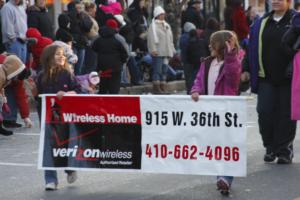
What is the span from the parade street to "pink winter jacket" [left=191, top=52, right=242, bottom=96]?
0.99m

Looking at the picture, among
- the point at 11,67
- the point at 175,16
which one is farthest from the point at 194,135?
the point at 175,16

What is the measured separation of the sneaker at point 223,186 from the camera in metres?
9.01

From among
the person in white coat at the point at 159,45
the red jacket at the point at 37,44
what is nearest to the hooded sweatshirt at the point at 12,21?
the red jacket at the point at 37,44

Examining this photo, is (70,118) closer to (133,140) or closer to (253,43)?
(133,140)

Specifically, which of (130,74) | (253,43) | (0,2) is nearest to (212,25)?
(130,74)

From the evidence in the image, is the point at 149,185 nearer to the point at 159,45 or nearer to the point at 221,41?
the point at 221,41

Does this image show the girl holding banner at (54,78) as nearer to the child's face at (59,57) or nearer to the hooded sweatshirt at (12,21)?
the child's face at (59,57)

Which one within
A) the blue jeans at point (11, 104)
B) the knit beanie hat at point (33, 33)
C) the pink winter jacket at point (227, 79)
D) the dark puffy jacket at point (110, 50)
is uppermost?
the pink winter jacket at point (227, 79)

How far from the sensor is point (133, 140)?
9.18 m

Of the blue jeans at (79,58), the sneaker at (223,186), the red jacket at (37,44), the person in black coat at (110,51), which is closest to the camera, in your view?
the sneaker at (223,186)

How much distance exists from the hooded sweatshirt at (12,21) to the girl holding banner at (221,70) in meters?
8.36

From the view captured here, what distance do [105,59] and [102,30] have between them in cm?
54

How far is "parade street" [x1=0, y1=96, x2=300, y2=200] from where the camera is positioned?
9141mm

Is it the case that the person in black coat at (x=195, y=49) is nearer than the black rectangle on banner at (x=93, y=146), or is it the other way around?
the black rectangle on banner at (x=93, y=146)
